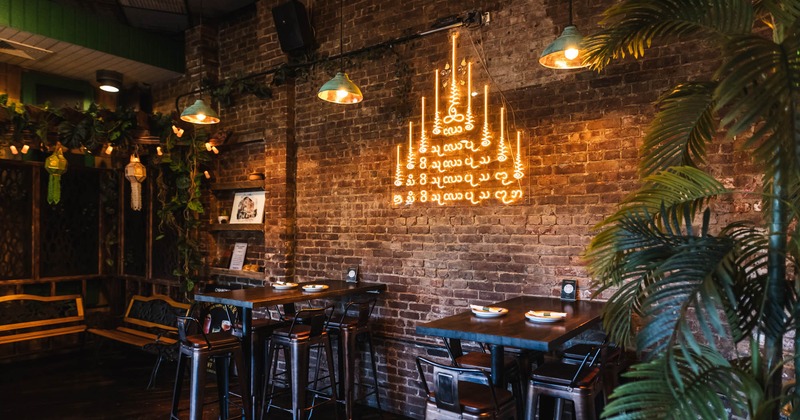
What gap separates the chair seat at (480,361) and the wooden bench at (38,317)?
5.11 m

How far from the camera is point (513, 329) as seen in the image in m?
2.82

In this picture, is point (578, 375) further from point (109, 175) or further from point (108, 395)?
point (109, 175)

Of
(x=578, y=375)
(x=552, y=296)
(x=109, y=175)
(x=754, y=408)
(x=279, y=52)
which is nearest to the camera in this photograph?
(x=754, y=408)

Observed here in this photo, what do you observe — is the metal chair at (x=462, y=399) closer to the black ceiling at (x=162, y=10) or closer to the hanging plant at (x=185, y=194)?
the hanging plant at (x=185, y=194)

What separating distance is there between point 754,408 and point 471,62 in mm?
3254

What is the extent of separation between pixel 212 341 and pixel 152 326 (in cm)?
285

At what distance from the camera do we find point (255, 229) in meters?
5.66

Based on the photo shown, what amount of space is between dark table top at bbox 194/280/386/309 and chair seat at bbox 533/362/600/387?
6.22 ft

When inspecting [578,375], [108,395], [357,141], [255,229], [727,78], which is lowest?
[108,395]

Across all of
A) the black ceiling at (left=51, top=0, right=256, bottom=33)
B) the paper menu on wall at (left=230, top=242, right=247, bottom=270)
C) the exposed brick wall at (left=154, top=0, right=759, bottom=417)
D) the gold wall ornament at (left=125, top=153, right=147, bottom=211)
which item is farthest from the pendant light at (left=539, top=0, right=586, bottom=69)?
the gold wall ornament at (left=125, top=153, right=147, bottom=211)

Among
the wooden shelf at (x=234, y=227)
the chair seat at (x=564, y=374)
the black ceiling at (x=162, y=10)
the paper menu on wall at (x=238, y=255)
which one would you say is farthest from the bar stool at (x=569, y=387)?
the black ceiling at (x=162, y=10)

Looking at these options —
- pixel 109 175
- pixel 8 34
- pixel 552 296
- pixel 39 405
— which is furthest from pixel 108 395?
pixel 552 296

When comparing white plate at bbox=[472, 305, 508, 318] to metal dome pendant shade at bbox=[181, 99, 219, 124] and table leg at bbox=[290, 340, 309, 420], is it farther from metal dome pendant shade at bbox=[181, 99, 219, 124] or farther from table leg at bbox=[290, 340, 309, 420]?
metal dome pendant shade at bbox=[181, 99, 219, 124]

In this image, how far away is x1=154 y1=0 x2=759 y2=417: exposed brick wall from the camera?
3650 mm
